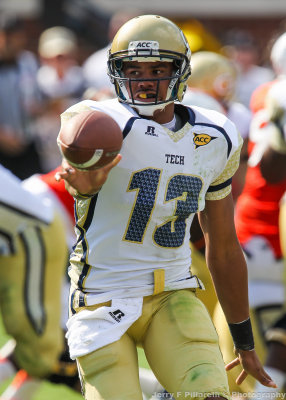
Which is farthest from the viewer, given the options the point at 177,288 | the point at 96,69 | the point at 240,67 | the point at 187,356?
the point at 240,67

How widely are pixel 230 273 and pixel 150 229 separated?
426 mm

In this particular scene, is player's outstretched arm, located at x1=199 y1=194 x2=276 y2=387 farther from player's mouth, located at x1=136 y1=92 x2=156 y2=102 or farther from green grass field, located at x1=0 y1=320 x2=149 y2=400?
green grass field, located at x1=0 y1=320 x2=149 y2=400

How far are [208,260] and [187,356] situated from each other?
1.65ft

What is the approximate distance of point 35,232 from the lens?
4.68 m

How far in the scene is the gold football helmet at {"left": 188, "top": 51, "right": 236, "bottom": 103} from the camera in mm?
5691

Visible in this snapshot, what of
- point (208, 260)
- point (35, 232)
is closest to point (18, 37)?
point (35, 232)

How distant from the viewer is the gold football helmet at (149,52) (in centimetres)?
326

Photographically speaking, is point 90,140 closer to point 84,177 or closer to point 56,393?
point 84,177

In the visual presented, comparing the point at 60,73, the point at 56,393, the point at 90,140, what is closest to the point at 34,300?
the point at 56,393

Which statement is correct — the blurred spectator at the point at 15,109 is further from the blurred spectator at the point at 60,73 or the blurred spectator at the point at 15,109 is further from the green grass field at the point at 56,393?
the green grass field at the point at 56,393

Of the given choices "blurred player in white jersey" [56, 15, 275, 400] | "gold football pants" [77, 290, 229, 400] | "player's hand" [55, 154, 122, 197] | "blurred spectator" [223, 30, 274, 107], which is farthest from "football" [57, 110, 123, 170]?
"blurred spectator" [223, 30, 274, 107]

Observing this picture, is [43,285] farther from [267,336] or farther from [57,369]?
[267,336]

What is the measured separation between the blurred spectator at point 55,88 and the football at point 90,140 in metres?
6.69

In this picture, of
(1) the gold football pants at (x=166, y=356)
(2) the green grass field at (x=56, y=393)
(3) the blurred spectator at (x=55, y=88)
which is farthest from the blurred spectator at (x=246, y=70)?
(1) the gold football pants at (x=166, y=356)
